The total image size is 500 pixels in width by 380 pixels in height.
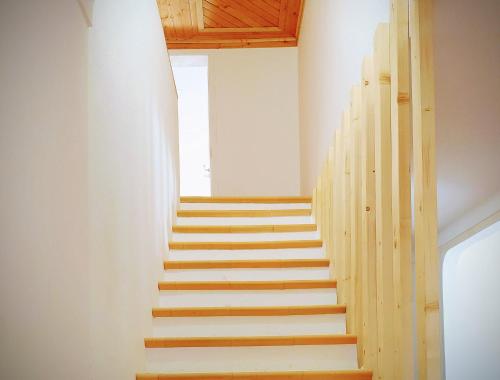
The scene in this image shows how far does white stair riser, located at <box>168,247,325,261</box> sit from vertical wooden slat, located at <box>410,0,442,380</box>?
2411 millimetres

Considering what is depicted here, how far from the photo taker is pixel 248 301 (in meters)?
4.48

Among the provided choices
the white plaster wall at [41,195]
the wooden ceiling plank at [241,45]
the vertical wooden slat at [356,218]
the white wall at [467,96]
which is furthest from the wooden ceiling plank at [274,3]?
the white plaster wall at [41,195]

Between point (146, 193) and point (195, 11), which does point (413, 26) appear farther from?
point (195, 11)

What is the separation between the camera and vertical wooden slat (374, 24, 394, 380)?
10.4ft

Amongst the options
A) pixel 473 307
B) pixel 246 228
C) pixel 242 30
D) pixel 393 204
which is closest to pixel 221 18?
pixel 242 30

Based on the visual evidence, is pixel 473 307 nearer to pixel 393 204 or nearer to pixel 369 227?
pixel 369 227

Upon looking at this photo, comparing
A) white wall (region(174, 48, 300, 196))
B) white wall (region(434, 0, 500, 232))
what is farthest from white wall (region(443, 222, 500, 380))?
white wall (region(174, 48, 300, 196))

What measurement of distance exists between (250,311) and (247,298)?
30 centimetres

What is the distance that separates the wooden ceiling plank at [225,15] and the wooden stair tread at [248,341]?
4.98m

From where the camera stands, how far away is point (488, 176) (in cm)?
412

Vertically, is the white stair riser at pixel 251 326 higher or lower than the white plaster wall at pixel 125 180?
lower

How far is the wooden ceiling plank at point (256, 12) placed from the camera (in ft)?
26.3

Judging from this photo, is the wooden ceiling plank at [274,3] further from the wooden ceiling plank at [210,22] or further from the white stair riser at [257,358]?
the white stair riser at [257,358]

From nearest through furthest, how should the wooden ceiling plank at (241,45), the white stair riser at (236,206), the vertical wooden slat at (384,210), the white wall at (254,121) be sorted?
the vertical wooden slat at (384,210) → the white stair riser at (236,206) → the white wall at (254,121) → the wooden ceiling plank at (241,45)
